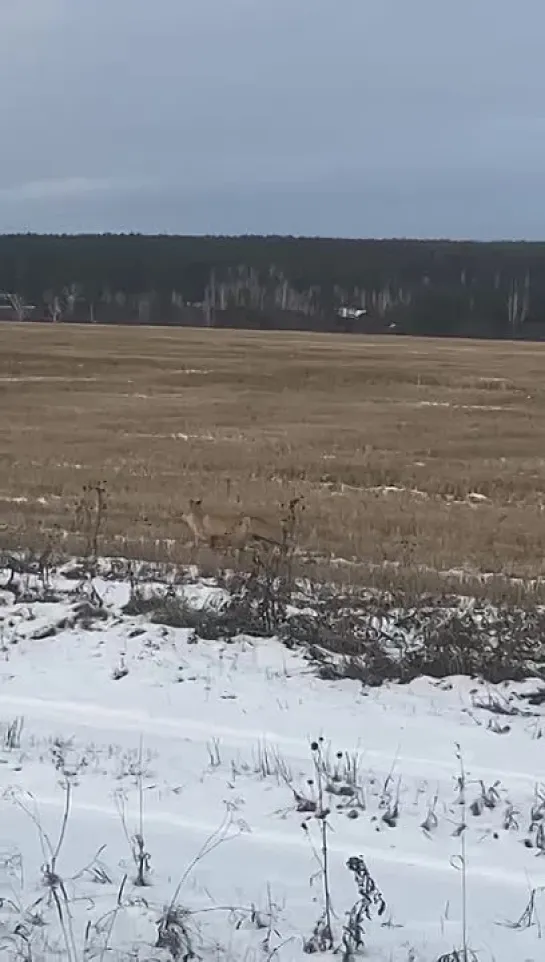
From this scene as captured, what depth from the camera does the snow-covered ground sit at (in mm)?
3703

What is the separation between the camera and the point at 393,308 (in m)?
118

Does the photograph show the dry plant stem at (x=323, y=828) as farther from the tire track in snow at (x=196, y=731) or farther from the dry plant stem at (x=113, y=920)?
the dry plant stem at (x=113, y=920)

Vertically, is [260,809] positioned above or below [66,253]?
below

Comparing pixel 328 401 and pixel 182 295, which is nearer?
pixel 328 401

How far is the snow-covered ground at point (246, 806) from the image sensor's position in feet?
12.1

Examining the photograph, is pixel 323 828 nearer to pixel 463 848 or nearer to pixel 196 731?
pixel 463 848

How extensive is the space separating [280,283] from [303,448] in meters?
104

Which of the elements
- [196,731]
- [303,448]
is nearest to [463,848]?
[196,731]

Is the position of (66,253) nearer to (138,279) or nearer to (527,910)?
(138,279)

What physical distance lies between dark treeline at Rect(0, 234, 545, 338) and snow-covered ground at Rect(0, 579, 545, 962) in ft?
339

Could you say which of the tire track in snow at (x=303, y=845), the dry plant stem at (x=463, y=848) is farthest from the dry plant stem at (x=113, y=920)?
the dry plant stem at (x=463, y=848)

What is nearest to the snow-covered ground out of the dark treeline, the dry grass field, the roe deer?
the dry grass field

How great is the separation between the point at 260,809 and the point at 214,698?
1.40 m

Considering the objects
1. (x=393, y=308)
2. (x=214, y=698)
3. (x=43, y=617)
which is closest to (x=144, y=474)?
(x=43, y=617)
